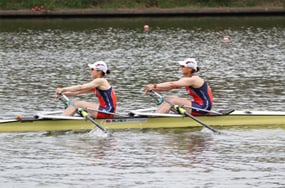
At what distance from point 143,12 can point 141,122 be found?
37.3 metres

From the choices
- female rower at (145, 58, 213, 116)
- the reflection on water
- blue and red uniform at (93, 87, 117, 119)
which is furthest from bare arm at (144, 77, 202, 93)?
the reflection on water

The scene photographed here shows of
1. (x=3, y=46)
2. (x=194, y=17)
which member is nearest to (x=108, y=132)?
(x=3, y=46)

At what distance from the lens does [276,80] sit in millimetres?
31203

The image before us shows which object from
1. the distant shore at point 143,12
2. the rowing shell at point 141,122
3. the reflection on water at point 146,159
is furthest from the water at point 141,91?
the distant shore at point 143,12

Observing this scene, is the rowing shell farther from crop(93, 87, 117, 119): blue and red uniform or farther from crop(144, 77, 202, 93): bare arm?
crop(144, 77, 202, 93): bare arm

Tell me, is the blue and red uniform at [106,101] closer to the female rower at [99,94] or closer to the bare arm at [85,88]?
the female rower at [99,94]

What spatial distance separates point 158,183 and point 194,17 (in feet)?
136

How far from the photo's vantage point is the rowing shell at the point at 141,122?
21125mm

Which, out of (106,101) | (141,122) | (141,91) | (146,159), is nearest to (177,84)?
(141,122)

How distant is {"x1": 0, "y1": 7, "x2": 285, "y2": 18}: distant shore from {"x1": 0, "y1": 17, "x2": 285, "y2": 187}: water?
1738 millimetres

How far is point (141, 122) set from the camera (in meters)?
21.5

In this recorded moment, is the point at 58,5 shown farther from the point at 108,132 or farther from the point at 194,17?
the point at 108,132

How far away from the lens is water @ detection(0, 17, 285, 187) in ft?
57.1

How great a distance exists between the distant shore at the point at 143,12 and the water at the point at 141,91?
1738 millimetres
